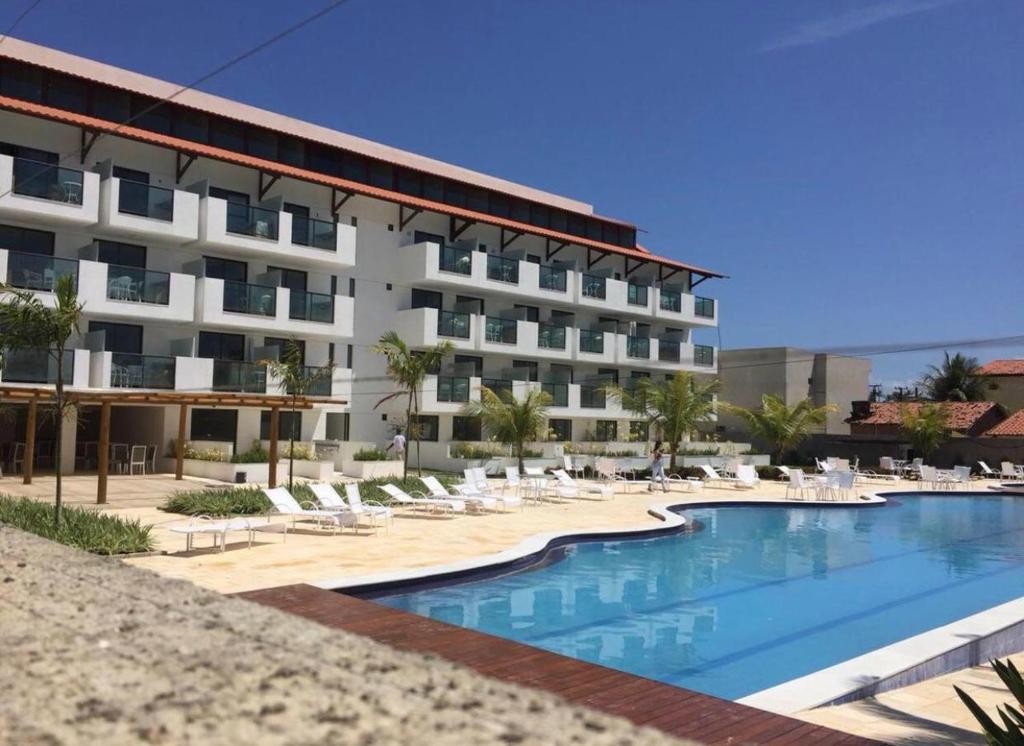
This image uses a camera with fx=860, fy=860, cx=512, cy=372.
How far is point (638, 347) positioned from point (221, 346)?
19520 mm

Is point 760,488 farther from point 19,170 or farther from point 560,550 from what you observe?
point 19,170

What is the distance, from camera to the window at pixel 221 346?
27891 millimetres

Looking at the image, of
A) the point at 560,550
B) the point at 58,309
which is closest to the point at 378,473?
the point at 560,550

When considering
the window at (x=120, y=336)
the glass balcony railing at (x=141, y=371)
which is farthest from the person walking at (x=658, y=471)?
the window at (x=120, y=336)

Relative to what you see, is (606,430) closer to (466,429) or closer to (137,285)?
(466,429)

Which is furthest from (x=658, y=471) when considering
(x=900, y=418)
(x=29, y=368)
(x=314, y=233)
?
(x=900, y=418)

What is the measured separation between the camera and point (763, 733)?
5852mm

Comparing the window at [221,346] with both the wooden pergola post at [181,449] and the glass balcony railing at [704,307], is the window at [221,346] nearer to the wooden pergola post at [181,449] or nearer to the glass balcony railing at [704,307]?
the wooden pergola post at [181,449]

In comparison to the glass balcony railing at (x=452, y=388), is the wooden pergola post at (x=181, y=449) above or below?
below

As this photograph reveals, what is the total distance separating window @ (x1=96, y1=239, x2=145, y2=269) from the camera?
25891mm

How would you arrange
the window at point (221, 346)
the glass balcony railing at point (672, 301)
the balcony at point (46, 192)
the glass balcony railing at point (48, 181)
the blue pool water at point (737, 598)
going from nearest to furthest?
the blue pool water at point (737, 598) → the balcony at point (46, 192) → the glass balcony railing at point (48, 181) → the window at point (221, 346) → the glass balcony railing at point (672, 301)

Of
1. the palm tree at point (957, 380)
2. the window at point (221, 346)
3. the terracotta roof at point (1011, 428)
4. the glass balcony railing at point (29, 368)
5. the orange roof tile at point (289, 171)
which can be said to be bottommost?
the terracotta roof at point (1011, 428)

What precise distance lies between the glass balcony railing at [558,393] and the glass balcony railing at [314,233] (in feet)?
35.5

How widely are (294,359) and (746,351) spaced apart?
1268 inches
